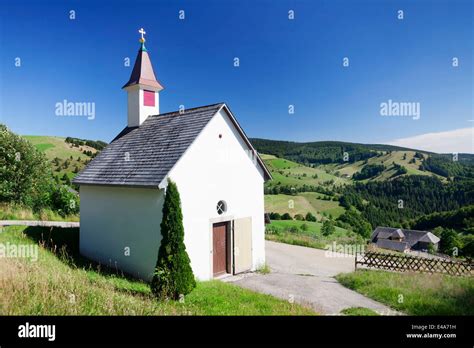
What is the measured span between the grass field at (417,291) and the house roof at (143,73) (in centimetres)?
1427

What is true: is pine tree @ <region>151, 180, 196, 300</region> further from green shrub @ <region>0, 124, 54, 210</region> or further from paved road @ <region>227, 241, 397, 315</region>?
green shrub @ <region>0, 124, 54, 210</region>

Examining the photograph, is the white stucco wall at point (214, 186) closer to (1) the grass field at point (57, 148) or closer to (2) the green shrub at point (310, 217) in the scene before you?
(2) the green shrub at point (310, 217)

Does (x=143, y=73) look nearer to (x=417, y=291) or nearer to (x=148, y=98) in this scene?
(x=148, y=98)

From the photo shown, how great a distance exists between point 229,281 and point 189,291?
3.36 meters

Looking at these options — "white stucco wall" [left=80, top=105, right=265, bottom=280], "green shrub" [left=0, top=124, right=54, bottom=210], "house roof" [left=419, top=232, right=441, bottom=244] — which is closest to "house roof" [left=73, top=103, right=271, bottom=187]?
→ "white stucco wall" [left=80, top=105, right=265, bottom=280]

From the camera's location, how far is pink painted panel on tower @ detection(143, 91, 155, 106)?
55.4 ft

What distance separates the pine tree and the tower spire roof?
9.75 metres

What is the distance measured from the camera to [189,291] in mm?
9047

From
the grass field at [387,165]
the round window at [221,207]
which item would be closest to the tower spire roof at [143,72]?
the round window at [221,207]

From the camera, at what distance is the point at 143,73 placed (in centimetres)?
1714
